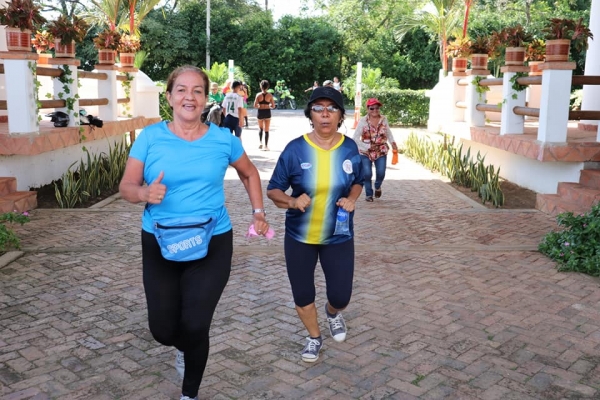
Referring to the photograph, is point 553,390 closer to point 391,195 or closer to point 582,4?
point 391,195

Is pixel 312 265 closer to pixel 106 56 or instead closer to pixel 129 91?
pixel 106 56

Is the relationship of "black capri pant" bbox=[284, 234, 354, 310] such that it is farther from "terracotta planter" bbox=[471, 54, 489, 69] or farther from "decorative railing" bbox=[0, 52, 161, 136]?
"terracotta planter" bbox=[471, 54, 489, 69]

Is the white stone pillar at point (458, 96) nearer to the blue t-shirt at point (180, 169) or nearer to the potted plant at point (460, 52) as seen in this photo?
the potted plant at point (460, 52)

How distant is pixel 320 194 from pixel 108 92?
956 cm

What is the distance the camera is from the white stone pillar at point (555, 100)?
350 inches

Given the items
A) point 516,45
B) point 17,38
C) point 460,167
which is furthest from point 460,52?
point 17,38

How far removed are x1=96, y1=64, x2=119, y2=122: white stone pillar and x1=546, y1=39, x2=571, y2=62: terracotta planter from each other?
7764mm

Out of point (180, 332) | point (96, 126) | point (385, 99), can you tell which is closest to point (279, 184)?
point (180, 332)

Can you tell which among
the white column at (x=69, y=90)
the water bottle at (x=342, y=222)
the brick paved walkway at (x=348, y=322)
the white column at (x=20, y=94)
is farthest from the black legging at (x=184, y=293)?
the white column at (x=69, y=90)

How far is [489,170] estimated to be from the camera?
35.0 ft

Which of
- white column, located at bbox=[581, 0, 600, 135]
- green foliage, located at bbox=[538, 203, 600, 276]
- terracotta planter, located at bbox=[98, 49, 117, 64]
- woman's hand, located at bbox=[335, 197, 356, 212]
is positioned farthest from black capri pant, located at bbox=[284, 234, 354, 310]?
white column, located at bbox=[581, 0, 600, 135]

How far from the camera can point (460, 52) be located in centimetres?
1370

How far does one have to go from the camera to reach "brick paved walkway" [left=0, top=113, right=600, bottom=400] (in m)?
4.00

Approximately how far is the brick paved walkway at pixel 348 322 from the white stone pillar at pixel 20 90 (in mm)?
1570
